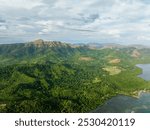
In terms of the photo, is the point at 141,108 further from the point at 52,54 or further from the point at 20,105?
the point at 52,54

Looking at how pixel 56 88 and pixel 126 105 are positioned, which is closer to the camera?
pixel 126 105

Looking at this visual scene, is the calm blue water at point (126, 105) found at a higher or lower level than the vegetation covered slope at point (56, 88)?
lower

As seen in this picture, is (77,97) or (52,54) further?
(52,54)

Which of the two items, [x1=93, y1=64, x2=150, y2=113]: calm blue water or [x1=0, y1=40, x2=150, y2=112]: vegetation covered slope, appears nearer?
[x1=93, y1=64, x2=150, y2=113]: calm blue water

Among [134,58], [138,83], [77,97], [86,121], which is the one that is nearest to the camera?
[86,121]

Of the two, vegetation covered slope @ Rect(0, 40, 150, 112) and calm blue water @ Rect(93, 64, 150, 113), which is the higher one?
vegetation covered slope @ Rect(0, 40, 150, 112)

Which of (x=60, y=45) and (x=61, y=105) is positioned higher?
(x=60, y=45)

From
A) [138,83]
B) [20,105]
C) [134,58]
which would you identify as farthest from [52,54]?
[20,105]

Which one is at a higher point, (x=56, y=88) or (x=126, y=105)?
(x=56, y=88)

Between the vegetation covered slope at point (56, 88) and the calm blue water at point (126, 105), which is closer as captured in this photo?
the calm blue water at point (126, 105)

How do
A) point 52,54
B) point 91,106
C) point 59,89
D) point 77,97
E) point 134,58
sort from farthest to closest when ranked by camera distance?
1. point 134,58
2. point 52,54
3. point 59,89
4. point 77,97
5. point 91,106
